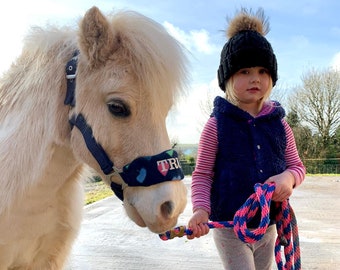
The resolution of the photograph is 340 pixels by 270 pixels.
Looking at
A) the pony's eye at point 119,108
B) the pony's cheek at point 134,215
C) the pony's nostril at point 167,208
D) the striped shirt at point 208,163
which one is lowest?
the pony's cheek at point 134,215

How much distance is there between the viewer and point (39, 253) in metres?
1.90

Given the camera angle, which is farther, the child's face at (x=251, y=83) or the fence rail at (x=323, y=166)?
the fence rail at (x=323, y=166)

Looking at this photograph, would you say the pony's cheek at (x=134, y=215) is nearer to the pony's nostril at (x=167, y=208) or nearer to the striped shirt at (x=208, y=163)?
the pony's nostril at (x=167, y=208)

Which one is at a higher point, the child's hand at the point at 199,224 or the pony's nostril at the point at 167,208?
the pony's nostril at the point at 167,208

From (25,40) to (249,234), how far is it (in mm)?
1434

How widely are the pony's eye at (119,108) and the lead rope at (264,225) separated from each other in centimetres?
56

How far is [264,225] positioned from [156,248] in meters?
2.92

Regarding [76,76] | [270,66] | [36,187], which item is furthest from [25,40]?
[270,66]

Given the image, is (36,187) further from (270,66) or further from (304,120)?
(304,120)

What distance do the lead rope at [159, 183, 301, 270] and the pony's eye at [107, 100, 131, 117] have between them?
22.1 inches

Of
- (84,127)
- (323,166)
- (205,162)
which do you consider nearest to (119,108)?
(84,127)

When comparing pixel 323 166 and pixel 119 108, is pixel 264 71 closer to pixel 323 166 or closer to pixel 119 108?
pixel 119 108

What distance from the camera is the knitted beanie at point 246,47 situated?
5.79ft

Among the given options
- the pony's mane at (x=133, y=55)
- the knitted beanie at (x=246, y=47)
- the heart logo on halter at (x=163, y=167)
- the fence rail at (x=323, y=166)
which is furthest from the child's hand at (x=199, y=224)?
the fence rail at (x=323, y=166)
